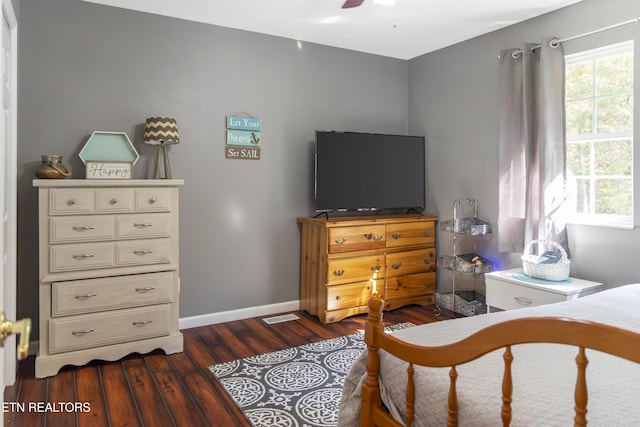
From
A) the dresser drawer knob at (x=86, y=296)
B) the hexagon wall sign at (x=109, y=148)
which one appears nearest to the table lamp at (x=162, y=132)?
the hexagon wall sign at (x=109, y=148)

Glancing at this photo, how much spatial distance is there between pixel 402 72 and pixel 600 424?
4.06 meters

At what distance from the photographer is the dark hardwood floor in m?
2.21

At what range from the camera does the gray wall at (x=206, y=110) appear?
301 centimetres

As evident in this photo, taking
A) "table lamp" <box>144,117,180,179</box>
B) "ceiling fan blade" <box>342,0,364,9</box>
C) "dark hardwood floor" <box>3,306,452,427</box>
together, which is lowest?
"dark hardwood floor" <box>3,306,452,427</box>

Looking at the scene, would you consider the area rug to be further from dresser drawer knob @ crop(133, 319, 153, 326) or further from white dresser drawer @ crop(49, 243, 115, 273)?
white dresser drawer @ crop(49, 243, 115, 273)

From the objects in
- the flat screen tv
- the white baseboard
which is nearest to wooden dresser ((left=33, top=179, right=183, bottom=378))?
the white baseboard

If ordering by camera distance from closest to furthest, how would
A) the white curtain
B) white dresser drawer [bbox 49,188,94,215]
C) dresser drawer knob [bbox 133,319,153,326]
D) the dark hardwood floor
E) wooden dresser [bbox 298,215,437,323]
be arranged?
the dark hardwood floor < white dresser drawer [bbox 49,188,94,215] < dresser drawer knob [bbox 133,319,153,326] < the white curtain < wooden dresser [bbox 298,215,437,323]

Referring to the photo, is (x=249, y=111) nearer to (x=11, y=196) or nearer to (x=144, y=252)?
(x=144, y=252)

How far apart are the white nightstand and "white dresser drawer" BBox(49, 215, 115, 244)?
267cm

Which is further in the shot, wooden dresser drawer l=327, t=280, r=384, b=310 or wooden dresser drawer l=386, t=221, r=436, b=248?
wooden dresser drawer l=386, t=221, r=436, b=248

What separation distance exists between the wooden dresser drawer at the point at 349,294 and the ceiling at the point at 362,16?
2.16 m

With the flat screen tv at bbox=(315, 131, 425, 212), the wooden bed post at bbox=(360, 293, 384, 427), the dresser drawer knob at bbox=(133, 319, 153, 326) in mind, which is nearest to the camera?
the wooden bed post at bbox=(360, 293, 384, 427)

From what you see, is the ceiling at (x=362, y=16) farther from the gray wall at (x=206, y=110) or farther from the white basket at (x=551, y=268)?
the white basket at (x=551, y=268)

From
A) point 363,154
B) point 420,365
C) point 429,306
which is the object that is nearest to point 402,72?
point 363,154
